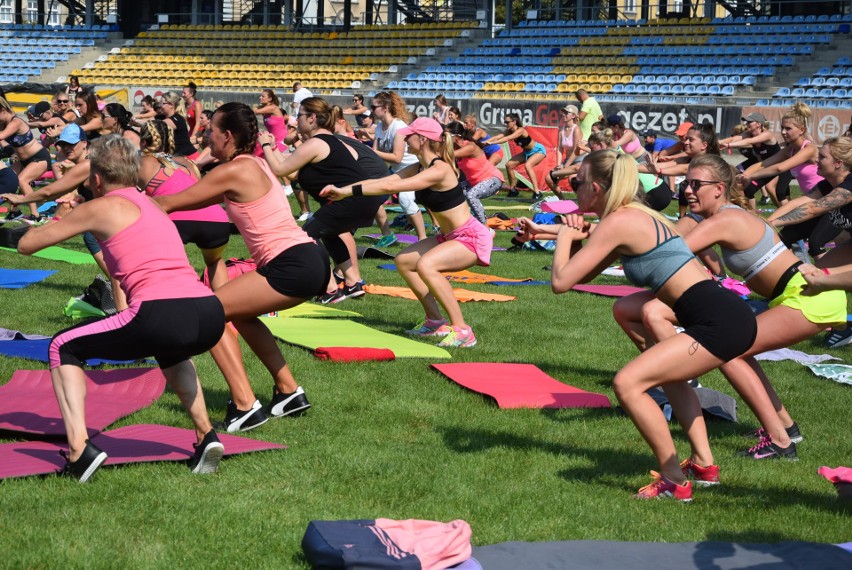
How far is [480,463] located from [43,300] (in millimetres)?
5617

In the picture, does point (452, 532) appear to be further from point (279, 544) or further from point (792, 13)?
point (792, 13)

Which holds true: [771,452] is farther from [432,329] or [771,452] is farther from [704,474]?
[432,329]

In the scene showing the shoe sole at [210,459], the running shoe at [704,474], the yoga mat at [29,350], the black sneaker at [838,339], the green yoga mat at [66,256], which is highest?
the shoe sole at [210,459]

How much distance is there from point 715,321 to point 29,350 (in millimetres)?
4770

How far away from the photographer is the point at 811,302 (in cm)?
598

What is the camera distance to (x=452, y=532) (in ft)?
14.3

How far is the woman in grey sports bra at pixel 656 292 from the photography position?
5133 millimetres

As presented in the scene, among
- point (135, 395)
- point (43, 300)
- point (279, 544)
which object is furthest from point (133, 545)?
point (43, 300)

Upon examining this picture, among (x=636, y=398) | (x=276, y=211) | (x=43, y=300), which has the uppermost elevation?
(x=276, y=211)

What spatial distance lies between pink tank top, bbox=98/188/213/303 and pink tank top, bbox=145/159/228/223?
2.71 meters

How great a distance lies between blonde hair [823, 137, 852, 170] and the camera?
784 cm

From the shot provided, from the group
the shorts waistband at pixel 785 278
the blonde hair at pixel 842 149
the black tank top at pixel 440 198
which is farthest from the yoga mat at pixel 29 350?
the blonde hair at pixel 842 149

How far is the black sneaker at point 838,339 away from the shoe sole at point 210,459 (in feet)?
18.8

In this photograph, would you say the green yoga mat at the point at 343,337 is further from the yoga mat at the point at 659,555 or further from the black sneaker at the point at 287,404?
the yoga mat at the point at 659,555
